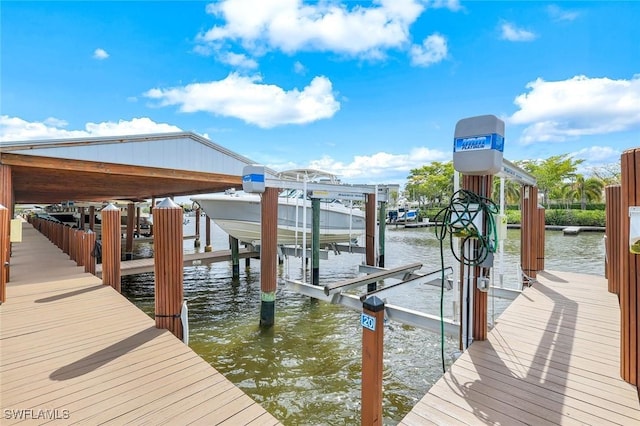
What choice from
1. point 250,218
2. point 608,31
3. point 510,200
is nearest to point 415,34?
point 608,31

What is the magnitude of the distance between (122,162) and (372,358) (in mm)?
10620

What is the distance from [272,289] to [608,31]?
11672 mm

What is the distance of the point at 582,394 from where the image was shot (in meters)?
2.38

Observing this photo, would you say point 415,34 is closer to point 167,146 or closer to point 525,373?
point 167,146

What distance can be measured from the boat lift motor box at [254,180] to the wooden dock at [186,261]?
477 cm

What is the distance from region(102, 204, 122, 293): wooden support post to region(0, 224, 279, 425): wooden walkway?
1.24 meters

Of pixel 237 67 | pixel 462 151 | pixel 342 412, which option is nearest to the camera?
pixel 462 151

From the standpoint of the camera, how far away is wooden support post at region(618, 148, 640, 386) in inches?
92.2

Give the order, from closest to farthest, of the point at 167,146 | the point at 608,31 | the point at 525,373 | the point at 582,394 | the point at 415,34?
the point at 582,394, the point at 525,373, the point at 608,31, the point at 415,34, the point at 167,146

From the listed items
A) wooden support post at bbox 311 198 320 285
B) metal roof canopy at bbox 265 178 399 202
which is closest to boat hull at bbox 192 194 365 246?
metal roof canopy at bbox 265 178 399 202

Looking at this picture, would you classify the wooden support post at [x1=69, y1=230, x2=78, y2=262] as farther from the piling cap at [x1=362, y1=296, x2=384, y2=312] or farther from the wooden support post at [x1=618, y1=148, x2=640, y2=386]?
the wooden support post at [x1=618, y1=148, x2=640, y2=386]

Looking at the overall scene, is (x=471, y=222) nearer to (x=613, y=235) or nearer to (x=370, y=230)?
(x=613, y=235)

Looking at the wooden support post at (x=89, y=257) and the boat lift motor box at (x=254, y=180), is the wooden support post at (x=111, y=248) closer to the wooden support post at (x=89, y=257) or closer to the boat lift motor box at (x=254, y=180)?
the wooden support post at (x=89, y=257)

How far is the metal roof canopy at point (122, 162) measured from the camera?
6.03 m
